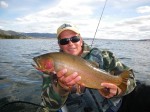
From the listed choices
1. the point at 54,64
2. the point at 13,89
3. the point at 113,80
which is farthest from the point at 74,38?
the point at 13,89

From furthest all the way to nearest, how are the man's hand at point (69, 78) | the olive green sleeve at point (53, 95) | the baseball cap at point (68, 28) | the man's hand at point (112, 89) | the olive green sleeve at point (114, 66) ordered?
1. the baseball cap at point (68, 28)
2. the olive green sleeve at point (114, 66)
3. the olive green sleeve at point (53, 95)
4. the man's hand at point (112, 89)
5. the man's hand at point (69, 78)

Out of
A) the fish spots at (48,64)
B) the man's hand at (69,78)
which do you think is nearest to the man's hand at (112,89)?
the man's hand at (69,78)

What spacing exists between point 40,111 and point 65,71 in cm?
201

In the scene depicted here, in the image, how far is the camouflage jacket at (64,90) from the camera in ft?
15.4

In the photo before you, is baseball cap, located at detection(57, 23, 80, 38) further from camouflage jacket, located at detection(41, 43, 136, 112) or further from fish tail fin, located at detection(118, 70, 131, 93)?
fish tail fin, located at detection(118, 70, 131, 93)

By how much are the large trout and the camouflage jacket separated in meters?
0.47

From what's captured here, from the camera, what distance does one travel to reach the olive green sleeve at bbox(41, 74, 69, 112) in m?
4.66

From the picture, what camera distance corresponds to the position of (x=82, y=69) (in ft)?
13.2

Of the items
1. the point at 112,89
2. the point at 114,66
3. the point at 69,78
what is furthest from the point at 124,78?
the point at 69,78

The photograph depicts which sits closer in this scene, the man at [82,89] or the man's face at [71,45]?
the man at [82,89]

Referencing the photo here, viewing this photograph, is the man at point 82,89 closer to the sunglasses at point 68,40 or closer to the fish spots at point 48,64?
the sunglasses at point 68,40

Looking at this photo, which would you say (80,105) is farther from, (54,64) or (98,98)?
(54,64)

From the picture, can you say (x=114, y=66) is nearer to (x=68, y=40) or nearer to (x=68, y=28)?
(x=68, y=40)

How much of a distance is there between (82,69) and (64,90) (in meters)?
0.82
